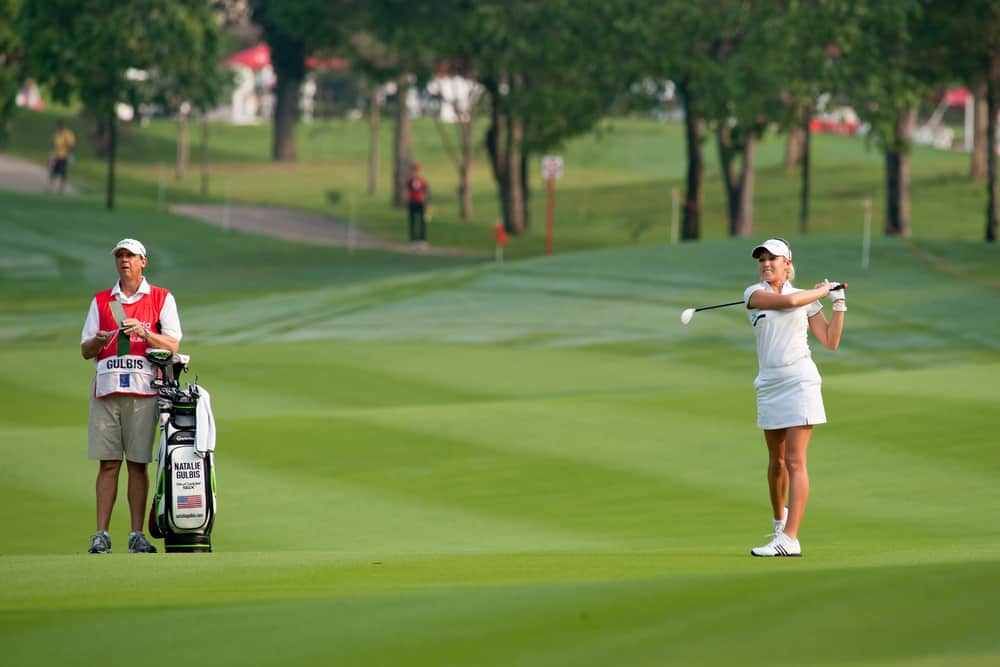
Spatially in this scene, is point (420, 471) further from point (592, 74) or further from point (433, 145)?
point (433, 145)

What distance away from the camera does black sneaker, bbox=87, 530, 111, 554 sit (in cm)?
1273

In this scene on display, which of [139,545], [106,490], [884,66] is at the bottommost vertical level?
[139,545]

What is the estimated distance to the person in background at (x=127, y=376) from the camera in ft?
41.8

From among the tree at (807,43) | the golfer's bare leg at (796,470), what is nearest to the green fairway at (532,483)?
the golfer's bare leg at (796,470)

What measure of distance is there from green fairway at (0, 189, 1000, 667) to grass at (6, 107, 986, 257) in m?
18.7

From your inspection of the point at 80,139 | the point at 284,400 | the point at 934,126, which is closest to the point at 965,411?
the point at 284,400

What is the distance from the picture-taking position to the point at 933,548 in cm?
1190

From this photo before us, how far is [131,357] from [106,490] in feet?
3.41

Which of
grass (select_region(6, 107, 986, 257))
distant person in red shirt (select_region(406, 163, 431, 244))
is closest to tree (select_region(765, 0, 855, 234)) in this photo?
grass (select_region(6, 107, 986, 257))

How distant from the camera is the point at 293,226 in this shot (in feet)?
221

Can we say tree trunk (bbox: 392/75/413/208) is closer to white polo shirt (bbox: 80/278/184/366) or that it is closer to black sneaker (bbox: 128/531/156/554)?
white polo shirt (bbox: 80/278/184/366)

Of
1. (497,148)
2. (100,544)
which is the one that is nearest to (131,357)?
(100,544)

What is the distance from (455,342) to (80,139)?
7327 cm

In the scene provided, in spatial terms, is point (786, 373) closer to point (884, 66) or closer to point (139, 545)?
point (139, 545)
